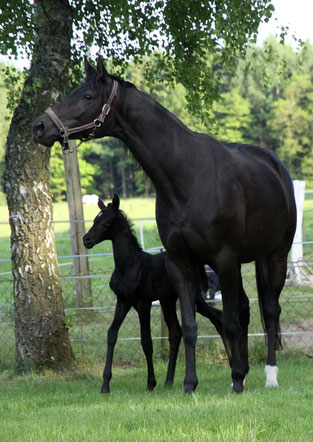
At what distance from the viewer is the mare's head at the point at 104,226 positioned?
6637mm

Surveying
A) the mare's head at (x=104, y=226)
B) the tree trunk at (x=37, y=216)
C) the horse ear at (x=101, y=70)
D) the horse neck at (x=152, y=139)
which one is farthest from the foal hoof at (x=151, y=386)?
the horse ear at (x=101, y=70)

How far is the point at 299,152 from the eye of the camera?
52.2 metres

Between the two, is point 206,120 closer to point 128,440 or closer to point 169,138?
point 169,138

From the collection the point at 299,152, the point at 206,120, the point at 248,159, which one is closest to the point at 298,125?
the point at 299,152

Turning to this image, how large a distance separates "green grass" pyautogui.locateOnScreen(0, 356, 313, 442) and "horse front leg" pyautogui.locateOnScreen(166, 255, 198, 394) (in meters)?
0.17

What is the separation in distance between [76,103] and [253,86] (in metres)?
57.0

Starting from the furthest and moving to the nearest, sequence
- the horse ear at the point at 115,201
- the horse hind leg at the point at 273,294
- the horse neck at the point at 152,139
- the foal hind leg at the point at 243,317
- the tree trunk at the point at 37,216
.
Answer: the tree trunk at the point at 37,216 → the horse ear at the point at 115,201 → the foal hind leg at the point at 243,317 → the horse hind leg at the point at 273,294 → the horse neck at the point at 152,139

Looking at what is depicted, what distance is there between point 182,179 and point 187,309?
115cm

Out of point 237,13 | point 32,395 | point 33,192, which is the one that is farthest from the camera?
point 33,192

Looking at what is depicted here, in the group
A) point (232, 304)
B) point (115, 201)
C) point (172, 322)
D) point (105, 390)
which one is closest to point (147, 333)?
point (172, 322)

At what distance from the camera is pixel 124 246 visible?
6.59 metres

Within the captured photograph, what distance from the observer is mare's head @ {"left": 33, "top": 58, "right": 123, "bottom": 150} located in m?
5.06

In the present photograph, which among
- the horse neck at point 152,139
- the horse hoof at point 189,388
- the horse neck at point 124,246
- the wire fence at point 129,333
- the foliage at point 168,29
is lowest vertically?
the wire fence at point 129,333

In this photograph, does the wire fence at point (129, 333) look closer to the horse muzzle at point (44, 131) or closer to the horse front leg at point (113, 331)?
the horse front leg at point (113, 331)
